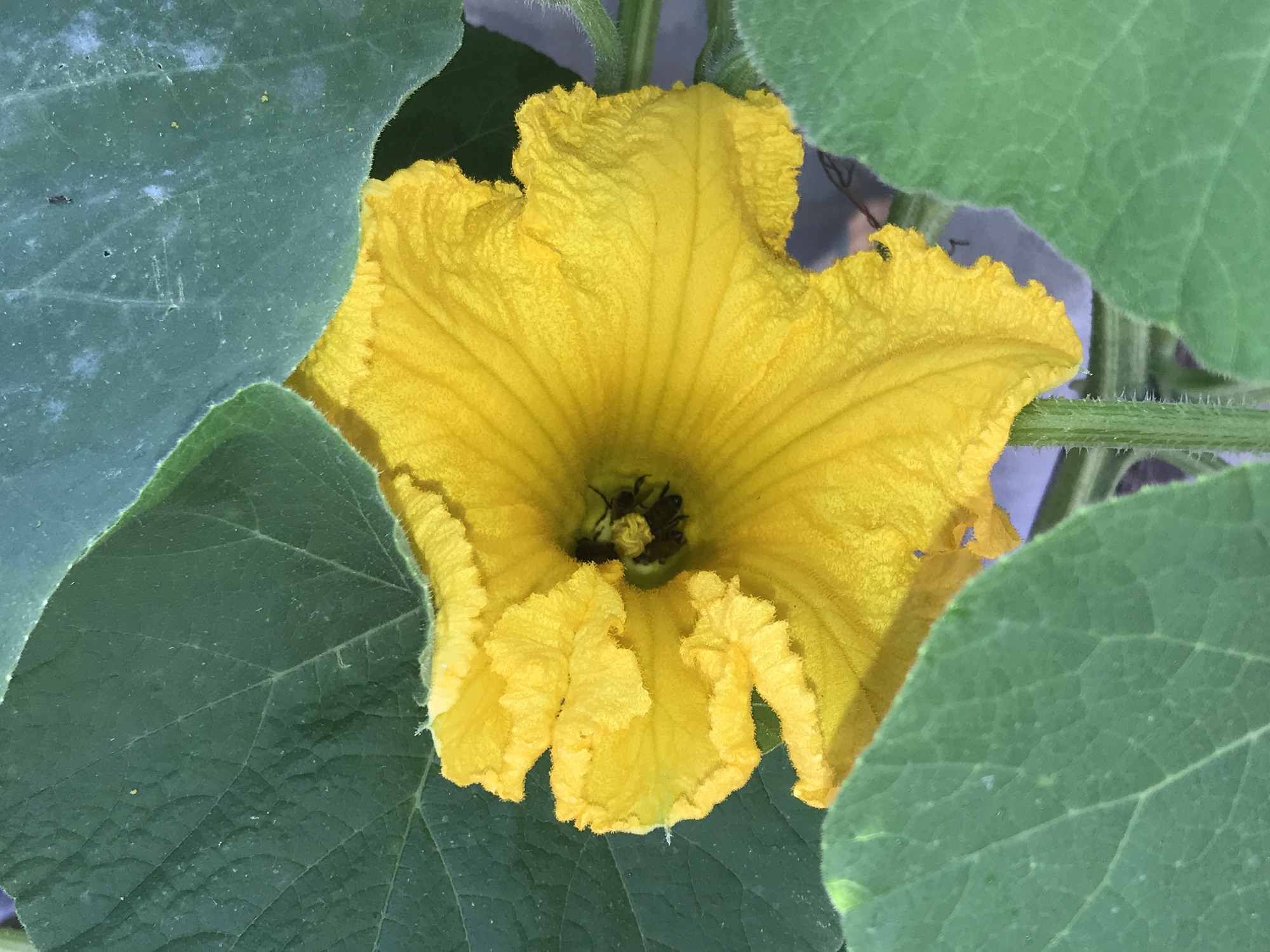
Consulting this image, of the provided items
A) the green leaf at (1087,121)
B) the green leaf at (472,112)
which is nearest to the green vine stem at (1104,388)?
the green leaf at (1087,121)

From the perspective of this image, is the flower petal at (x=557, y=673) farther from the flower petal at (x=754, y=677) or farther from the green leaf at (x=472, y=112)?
the green leaf at (x=472, y=112)

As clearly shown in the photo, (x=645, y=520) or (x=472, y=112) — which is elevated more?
(x=472, y=112)

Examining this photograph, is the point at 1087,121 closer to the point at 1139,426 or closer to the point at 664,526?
the point at 1139,426

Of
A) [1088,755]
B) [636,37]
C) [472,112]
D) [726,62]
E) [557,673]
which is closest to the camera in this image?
[1088,755]

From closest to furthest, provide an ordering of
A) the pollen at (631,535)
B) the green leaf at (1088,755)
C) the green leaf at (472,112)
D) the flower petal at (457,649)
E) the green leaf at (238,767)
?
1. the green leaf at (1088,755)
2. the flower petal at (457,649)
3. the green leaf at (238,767)
4. the pollen at (631,535)
5. the green leaf at (472,112)

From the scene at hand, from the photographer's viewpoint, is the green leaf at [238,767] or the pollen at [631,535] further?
the pollen at [631,535]

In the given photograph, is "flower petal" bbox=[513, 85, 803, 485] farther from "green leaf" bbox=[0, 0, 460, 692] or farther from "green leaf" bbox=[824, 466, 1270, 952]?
"green leaf" bbox=[824, 466, 1270, 952]

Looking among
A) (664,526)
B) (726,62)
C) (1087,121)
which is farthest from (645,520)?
(1087,121)
